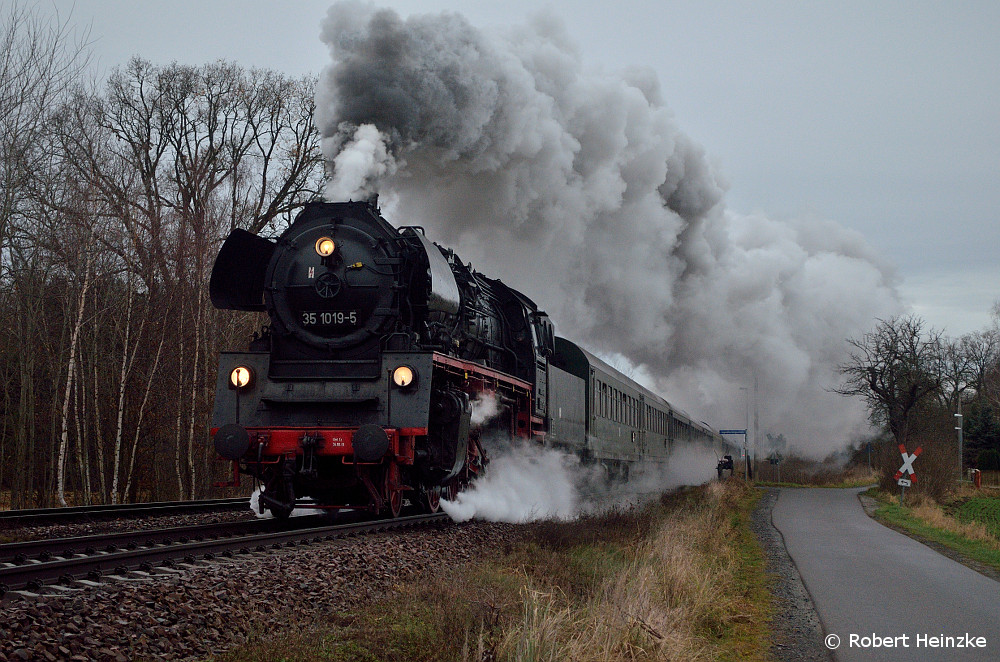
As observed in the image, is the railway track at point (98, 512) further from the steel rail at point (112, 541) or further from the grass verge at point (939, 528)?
the grass verge at point (939, 528)

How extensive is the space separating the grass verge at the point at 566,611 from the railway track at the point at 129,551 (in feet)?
5.70

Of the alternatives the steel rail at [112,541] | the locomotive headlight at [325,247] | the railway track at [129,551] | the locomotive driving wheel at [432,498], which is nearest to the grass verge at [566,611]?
the locomotive driving wheel at [432,498]

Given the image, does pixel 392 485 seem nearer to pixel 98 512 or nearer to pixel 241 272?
pixel 241 272

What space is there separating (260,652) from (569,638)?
62.8 inches

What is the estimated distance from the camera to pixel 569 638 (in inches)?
185

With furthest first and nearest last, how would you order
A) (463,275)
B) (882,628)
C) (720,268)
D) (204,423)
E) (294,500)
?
(720,268) < (204,423) < (463,275) < (294,500) < (882,628)

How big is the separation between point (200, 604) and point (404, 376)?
4.60 meters

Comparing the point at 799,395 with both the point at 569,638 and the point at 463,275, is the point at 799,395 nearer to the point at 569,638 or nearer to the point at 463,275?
the point at 463,275

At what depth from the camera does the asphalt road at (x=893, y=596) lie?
5.29 metres

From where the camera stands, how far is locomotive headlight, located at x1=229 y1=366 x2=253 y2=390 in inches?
A: 394

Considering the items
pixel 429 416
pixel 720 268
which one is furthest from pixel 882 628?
pixel 720 268

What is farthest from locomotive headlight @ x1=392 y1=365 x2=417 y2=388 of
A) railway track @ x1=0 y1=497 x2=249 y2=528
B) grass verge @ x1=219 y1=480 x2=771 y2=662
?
railway track @ x1=0 y1=497 x2=249 y2=528

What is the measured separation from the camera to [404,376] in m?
9.61

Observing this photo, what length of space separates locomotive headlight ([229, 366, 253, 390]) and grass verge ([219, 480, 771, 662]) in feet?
11.3
